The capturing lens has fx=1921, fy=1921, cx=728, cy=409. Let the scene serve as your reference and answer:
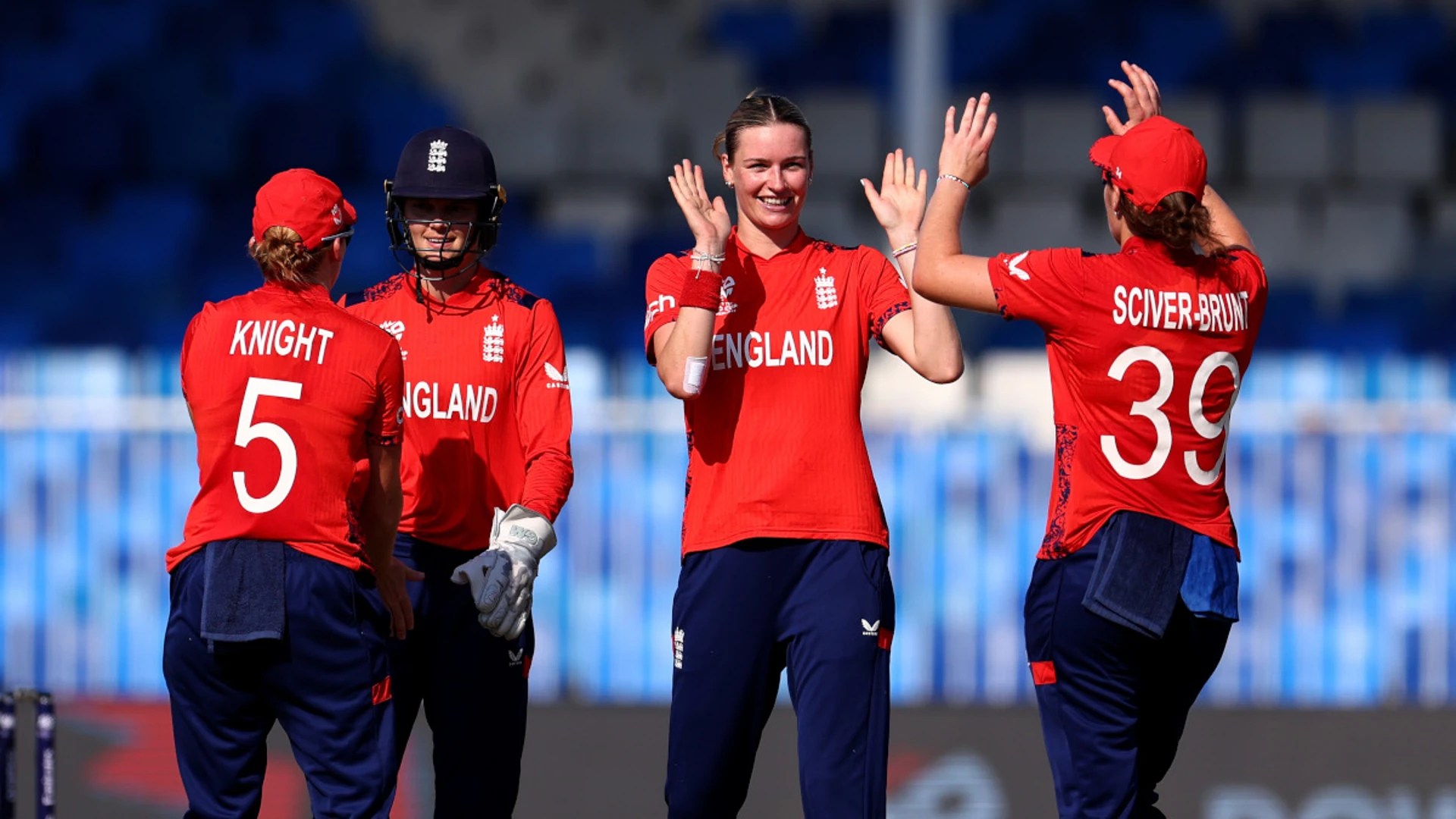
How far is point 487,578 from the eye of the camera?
444 centimetres

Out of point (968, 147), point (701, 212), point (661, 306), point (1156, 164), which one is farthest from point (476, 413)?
point (1156, 164)

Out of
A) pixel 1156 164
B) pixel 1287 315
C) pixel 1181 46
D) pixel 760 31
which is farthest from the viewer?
pixel 760 31

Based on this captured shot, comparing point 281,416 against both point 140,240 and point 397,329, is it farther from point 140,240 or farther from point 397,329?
point 140,240

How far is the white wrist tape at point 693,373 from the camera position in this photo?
433cm

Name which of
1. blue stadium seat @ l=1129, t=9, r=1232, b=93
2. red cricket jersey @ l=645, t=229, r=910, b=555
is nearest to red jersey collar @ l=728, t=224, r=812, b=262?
red cricket jersey @ l=645, t=229, r=910, b=555

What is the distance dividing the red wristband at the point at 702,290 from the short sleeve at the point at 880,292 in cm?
39

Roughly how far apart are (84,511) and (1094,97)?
7.86 m

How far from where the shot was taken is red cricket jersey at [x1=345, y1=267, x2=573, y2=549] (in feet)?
15.4

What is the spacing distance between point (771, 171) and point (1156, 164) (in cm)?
88

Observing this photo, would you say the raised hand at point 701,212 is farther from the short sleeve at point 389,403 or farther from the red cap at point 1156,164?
the red cap at point 1156,164

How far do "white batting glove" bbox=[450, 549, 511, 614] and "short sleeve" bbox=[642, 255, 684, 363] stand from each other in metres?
0.59

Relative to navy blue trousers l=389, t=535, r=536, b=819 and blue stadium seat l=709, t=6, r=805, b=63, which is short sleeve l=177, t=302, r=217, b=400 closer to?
navy blue trousers l=389, t=535, r=536, b=819

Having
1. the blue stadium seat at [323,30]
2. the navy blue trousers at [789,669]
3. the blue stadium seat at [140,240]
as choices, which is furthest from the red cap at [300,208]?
the blue stadium seat at [323,30]

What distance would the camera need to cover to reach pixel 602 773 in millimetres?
7008
